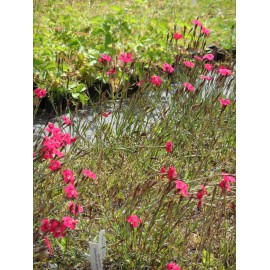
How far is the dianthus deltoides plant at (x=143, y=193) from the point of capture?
2197mm

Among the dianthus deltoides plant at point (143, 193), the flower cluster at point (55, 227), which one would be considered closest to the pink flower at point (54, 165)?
the dianthus deltoides plant at point (143, 193)

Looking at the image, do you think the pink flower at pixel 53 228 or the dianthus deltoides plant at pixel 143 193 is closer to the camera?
the pink flower at pixel 53 228

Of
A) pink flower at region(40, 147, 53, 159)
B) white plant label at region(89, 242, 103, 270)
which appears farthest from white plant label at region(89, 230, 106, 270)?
pink flower at region(40, 147, 53, 159)

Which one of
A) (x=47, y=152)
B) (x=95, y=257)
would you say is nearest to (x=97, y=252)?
(x=95, y=257)

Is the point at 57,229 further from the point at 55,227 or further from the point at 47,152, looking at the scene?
the point at 47,152

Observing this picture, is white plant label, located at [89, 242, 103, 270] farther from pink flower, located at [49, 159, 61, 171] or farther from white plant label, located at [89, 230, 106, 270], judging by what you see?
pink flower, located at [49, 159, 61, 171]

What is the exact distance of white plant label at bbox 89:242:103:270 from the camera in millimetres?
2154

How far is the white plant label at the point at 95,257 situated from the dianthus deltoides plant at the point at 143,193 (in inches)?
3.6

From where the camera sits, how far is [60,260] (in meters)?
2.32

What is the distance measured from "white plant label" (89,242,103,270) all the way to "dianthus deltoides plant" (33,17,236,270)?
9cm

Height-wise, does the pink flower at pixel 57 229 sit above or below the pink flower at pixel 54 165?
below

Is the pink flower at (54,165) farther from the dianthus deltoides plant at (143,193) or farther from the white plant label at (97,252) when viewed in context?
the white plant label at (97,252)
